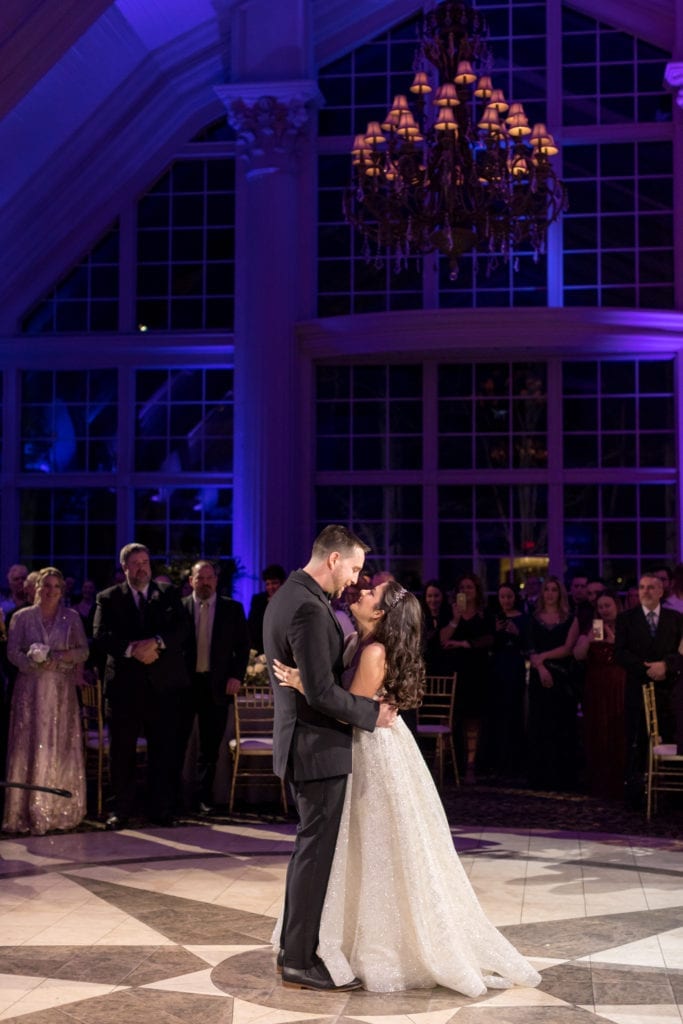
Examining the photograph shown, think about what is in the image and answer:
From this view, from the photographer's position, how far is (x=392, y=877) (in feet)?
15.2

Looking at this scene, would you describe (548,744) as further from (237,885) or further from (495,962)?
(495,962)

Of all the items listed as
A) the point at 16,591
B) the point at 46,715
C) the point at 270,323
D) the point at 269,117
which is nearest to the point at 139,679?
the point at 46,715

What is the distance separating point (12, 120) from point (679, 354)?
250 inches

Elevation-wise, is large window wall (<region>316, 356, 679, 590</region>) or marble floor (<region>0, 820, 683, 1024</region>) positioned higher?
large window wall (<region>316, 356, 679, 590</region>)

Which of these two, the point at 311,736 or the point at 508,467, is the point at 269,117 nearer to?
the point at 508,467

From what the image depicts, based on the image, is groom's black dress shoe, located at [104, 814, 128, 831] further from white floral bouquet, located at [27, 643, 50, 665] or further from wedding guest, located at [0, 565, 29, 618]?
wedding guest, located at [0, 565, 29, 618]

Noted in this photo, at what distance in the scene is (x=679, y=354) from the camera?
1295 centimetres

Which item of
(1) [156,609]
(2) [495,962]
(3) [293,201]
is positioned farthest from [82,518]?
(2) [495,962]

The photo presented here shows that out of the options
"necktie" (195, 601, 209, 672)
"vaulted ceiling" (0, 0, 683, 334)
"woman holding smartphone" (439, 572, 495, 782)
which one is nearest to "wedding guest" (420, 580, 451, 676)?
"woman holding smartphone" (439, 572, 495, 782)

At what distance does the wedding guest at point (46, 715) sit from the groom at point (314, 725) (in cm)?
340

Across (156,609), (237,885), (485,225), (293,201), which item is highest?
(293,201)

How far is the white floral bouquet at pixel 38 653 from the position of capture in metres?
7.73

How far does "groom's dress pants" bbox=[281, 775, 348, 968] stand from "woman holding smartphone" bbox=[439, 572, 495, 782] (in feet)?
16.8

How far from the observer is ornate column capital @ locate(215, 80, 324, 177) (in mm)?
12961
